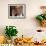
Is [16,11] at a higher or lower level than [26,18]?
higher

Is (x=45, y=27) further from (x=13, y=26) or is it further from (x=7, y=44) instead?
(x=7, y=44)

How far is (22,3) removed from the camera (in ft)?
10.0

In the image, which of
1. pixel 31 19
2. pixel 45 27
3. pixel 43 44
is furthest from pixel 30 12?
pixel 43 44

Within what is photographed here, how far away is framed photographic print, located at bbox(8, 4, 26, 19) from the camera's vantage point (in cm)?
305

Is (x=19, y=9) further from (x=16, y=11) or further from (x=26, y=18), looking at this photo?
(x=26, y=18)

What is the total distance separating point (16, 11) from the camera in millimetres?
3064

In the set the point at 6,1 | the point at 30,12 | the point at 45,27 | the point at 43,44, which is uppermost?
the point at 6,1

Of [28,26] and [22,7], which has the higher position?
[22,7]

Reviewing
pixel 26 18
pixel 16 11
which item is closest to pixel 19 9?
pixel 16 11

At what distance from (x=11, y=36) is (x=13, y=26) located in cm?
19

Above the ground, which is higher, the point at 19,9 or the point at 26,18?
the point at 19,9

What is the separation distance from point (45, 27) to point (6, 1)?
2.71 feet

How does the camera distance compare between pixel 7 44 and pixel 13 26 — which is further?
pixel 13 26

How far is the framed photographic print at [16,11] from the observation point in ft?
10.0
